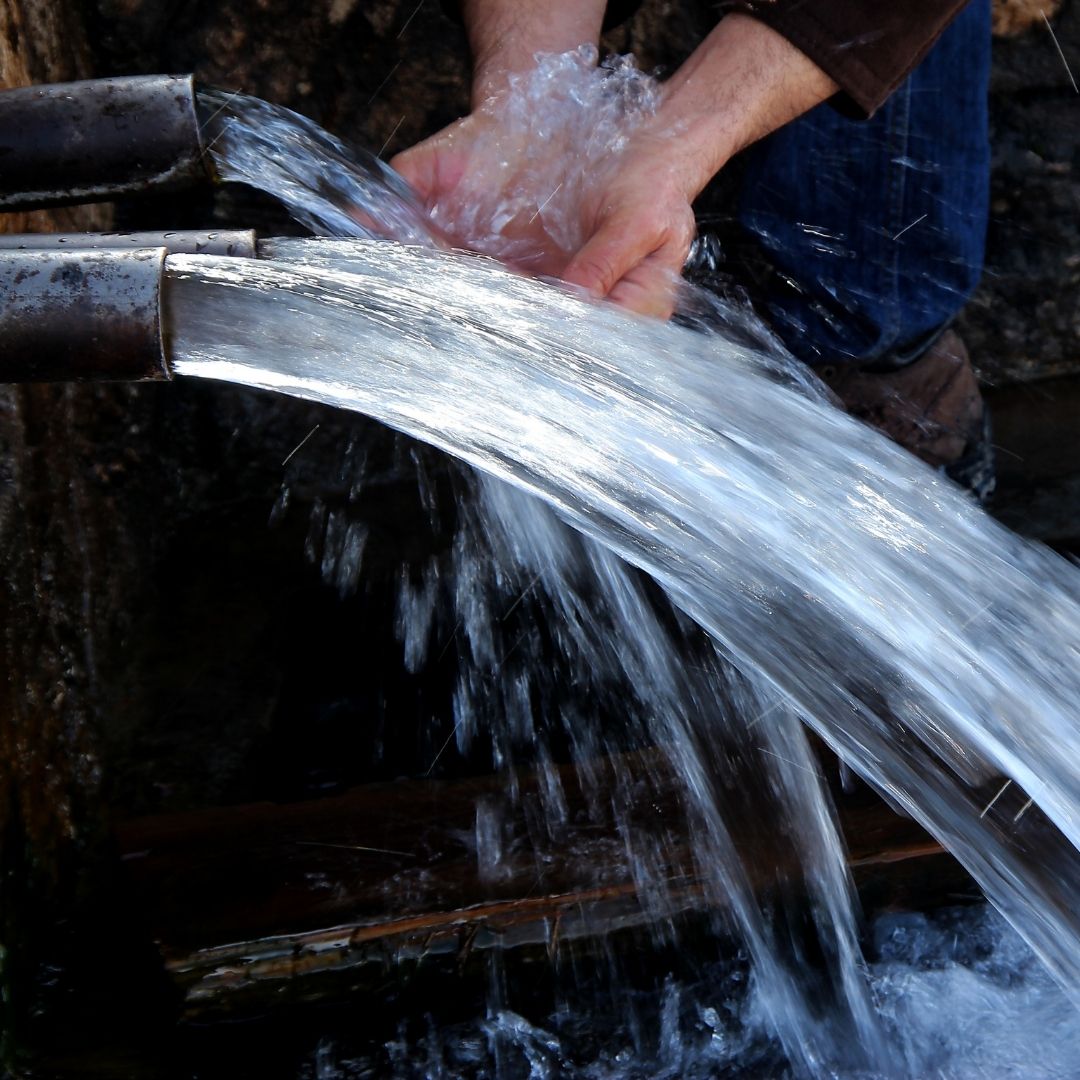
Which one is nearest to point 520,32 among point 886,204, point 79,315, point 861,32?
point 861,32

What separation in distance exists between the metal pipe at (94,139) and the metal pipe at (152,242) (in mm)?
108

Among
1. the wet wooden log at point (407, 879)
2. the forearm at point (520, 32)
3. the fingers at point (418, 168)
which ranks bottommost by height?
the wet wooden log at point (407, 879)

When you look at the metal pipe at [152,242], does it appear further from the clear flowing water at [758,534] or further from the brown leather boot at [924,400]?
the brown leather boot at [924,400]

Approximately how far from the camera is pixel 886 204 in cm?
214

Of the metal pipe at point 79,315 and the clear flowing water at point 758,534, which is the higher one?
the metal pipe at point 79,315

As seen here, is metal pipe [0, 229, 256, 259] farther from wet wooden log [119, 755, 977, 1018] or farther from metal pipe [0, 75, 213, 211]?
wet wooden log [119, 755, 977, 1018]

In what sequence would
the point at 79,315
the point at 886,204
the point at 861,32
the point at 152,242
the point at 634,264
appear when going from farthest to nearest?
the point at 886,204 < the point at 861,32 < the point at 634,264 < the point at 152,242 < the point at 79,315

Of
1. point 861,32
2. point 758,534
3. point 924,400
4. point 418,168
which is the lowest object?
point 924,400

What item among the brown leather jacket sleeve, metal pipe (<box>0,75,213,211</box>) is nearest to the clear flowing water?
metal pipe (<box>0,75,213,211</box>)

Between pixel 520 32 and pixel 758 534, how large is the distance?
40.2 inches

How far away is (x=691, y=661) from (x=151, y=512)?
1051 mm

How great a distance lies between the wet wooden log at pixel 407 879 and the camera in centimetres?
164

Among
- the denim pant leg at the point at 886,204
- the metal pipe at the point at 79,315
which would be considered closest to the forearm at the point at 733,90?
the denim pant leg at the point at 886,204

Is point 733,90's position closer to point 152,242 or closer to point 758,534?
point 758,534
